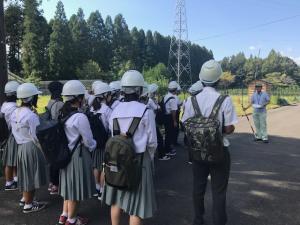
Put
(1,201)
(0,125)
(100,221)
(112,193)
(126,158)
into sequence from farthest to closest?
(0,125), (1,201), (100,221), (112,193), (126,158)

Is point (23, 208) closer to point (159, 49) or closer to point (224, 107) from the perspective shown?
point (224, 107)

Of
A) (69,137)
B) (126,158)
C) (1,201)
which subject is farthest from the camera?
(1,201)

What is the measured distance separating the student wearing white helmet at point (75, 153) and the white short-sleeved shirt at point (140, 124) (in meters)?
0.70

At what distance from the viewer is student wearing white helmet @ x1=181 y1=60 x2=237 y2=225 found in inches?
166

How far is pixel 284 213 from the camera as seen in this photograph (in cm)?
534

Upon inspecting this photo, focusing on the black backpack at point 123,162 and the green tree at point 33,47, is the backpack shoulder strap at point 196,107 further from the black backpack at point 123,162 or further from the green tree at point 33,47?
the green tree at point 33,47

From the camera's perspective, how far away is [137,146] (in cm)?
396

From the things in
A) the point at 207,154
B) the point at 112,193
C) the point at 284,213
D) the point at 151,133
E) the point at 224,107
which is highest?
the point at 224,107

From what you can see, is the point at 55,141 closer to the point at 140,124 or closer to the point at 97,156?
the point at 140,124

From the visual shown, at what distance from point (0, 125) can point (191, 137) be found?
5.17 m

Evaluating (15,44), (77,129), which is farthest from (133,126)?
(15,44)

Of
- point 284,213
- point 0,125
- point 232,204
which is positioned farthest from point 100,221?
point 0,125

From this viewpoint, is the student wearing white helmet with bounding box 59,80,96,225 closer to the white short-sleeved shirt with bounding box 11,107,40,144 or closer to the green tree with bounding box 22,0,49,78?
the white short-sleeved shirt with bounding box 11,107,40,144

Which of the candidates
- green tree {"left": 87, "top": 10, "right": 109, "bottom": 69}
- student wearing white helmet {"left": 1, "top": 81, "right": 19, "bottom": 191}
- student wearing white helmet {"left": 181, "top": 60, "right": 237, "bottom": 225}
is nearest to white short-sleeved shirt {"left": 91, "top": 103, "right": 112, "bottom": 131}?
student wearing white helmet {"left": 1, "top": 81, "right": 19, "bottom": 191}
